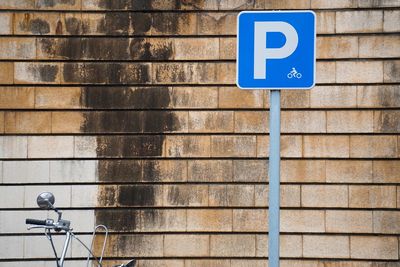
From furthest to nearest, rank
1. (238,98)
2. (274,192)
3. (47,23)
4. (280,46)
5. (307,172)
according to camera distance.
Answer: (47,23) → (238,98) → (307,172) → (280,46) → (274,192)

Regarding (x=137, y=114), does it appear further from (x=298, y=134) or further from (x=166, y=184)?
(x=298, y=134)

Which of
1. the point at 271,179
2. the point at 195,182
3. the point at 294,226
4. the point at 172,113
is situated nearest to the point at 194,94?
the point at 172,113

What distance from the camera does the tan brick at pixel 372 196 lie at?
9070mm

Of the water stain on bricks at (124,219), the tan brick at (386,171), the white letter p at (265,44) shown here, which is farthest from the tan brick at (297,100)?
the white letter p at (265,44)

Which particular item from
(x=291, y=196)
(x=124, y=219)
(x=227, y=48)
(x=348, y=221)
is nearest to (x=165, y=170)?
(x=124, y=219)

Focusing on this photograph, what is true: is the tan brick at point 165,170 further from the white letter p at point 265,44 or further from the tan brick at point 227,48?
the white letter p at point 265,44

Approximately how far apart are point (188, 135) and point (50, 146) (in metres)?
1.77

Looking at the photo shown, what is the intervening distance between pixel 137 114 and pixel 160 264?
1.93 m

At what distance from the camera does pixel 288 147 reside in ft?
30.3

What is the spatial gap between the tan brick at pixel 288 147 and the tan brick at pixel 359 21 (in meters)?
1.48

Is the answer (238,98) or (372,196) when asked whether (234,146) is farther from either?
(372,196)

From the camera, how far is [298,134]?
923 centimetres

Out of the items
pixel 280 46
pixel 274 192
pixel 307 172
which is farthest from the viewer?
pixel 307 172

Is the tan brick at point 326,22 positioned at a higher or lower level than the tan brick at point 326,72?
higher
